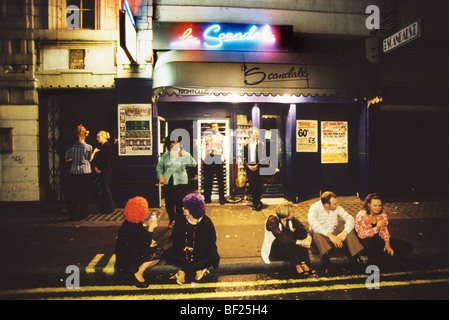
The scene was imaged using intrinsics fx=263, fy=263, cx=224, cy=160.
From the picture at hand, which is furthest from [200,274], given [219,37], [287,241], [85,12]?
[85,12]

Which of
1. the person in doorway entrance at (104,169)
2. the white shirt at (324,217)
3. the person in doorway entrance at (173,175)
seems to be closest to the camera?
the white shirt at (324,217)

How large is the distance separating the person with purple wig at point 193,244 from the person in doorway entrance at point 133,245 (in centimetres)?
40

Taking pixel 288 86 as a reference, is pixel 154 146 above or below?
below

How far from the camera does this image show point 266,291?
12.3ft

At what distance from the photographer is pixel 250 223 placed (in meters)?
6.54

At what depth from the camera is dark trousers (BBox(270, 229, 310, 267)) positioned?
4.20 m

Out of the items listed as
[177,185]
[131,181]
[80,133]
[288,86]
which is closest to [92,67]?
[80,133]

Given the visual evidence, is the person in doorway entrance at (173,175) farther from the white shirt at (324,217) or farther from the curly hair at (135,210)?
the white shirt at (324,217)

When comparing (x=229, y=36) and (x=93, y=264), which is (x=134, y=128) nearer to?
(x=229, y=36)

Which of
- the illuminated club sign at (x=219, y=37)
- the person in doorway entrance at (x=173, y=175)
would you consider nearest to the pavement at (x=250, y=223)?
the person in doorway entrance at (x=173, y=175)

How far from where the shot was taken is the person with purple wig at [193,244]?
3.89 metres

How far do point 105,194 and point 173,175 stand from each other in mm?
2678
